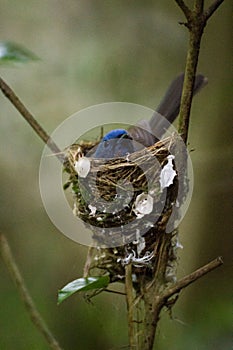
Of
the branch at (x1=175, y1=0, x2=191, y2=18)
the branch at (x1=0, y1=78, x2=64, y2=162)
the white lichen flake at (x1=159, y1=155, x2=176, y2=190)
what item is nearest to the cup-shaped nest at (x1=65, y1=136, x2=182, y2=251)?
the white lichen flake at (x1=159, y1=155, x2=176, y2=190)

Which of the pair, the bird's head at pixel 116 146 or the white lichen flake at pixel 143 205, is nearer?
the white lichen flake at pixel 143 205

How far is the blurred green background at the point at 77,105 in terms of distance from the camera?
124 cm

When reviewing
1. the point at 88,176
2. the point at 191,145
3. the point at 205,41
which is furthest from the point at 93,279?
the point at 205,41

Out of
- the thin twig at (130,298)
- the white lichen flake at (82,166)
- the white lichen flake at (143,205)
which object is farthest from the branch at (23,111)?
the thin twig at (130,298)

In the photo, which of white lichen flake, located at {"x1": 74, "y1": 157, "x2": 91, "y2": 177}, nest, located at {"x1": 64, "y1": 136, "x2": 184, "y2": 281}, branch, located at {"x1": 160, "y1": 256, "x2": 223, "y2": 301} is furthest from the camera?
white lichen flake, located at {"x1": 74, "y1": 157, "x2": 91, "y2": 177}

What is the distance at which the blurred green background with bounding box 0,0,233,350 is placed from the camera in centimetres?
124

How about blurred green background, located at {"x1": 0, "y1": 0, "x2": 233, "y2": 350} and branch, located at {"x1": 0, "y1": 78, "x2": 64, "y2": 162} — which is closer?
branch, located at {"x1": 0, "y1": 78, "x2": 64, "y2": 162}

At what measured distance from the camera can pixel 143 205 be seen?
1.08 m

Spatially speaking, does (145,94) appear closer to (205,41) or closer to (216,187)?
(205,41)

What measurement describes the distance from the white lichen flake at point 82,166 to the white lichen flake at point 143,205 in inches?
6.1

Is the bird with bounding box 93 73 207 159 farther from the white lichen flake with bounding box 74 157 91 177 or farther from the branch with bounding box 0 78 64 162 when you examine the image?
the branch with bounding box 0 78 64 162

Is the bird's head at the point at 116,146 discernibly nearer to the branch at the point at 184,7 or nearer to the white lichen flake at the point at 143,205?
the white lichen flake at the point at 143,205

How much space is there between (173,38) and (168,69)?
0.27ft

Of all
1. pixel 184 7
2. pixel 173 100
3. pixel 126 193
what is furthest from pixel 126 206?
pixel 184 7
